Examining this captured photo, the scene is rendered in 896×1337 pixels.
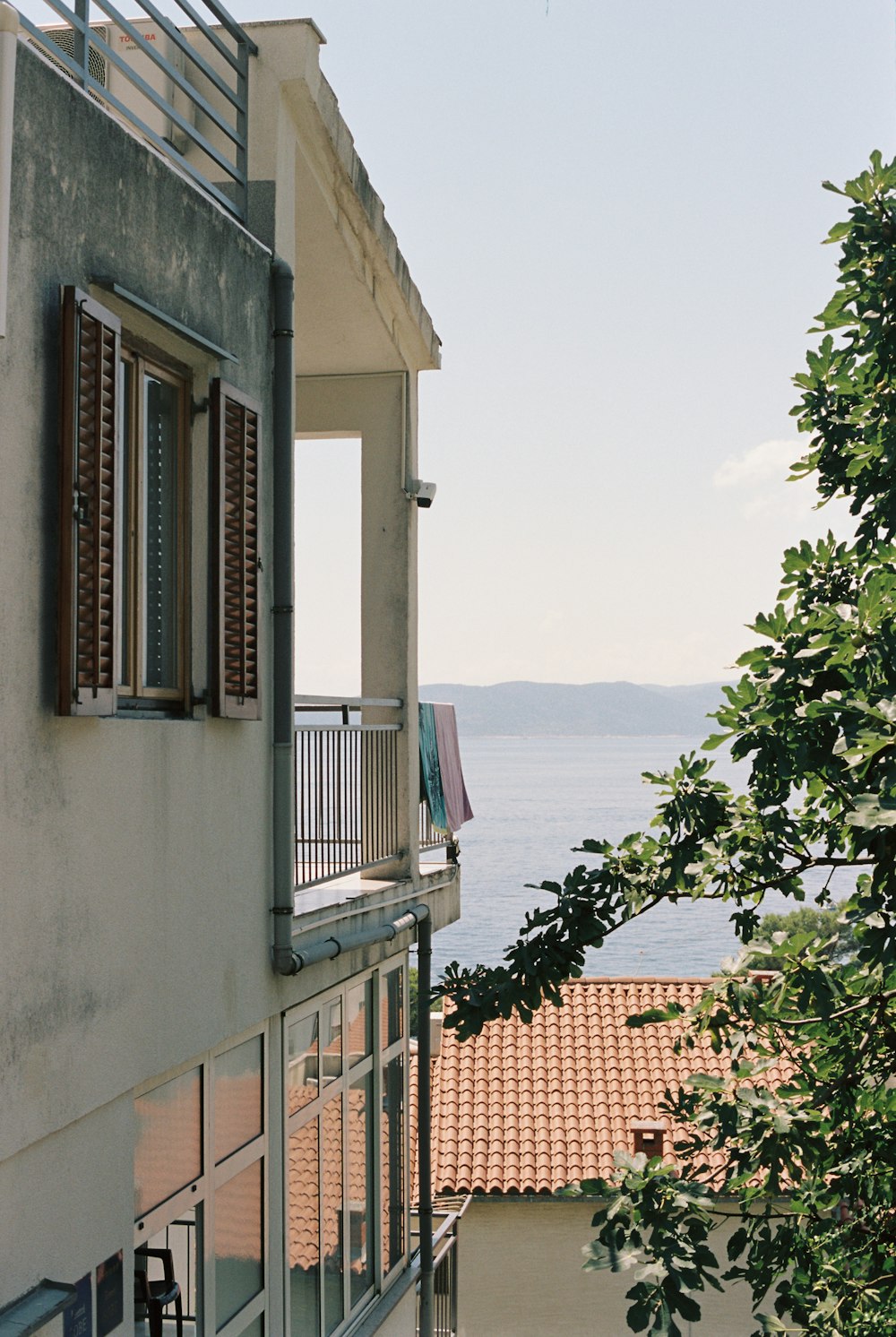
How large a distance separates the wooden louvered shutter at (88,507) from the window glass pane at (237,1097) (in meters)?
2.42

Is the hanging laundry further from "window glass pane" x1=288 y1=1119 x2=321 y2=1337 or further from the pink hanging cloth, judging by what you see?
"window glass pane" x1=288 y1=1119 x2=321 y2=1337

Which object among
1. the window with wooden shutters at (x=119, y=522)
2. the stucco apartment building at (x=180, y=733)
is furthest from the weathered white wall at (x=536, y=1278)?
the window with wooden shutters at (x=119, y=522)

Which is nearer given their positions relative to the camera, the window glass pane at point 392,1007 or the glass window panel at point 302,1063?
the glass window panel at point 302,1063

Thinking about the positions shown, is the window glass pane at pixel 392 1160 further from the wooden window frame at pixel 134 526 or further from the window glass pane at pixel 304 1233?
the wooden window frame at pixel 134 526

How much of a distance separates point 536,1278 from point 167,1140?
51.2ft

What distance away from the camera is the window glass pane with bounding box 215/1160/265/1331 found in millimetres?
6641

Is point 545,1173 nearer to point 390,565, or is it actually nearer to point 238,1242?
point 390,565

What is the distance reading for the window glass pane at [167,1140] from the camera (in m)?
5.70

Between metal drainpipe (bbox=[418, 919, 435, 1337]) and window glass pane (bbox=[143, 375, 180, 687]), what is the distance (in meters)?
4.73

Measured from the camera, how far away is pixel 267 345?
7.17 m

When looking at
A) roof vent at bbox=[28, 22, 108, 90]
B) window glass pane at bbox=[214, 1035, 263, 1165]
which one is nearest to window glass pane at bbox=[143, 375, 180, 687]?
window glass pane at bbox=[214, 1035, 263, 1165]

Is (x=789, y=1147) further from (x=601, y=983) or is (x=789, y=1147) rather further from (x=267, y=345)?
(x=601, y=983)

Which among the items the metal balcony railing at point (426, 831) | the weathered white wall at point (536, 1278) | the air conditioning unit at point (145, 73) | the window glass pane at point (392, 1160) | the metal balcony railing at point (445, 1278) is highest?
the air conditioning unit at point (145, 73)

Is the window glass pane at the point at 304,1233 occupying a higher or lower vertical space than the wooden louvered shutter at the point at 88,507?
lower
